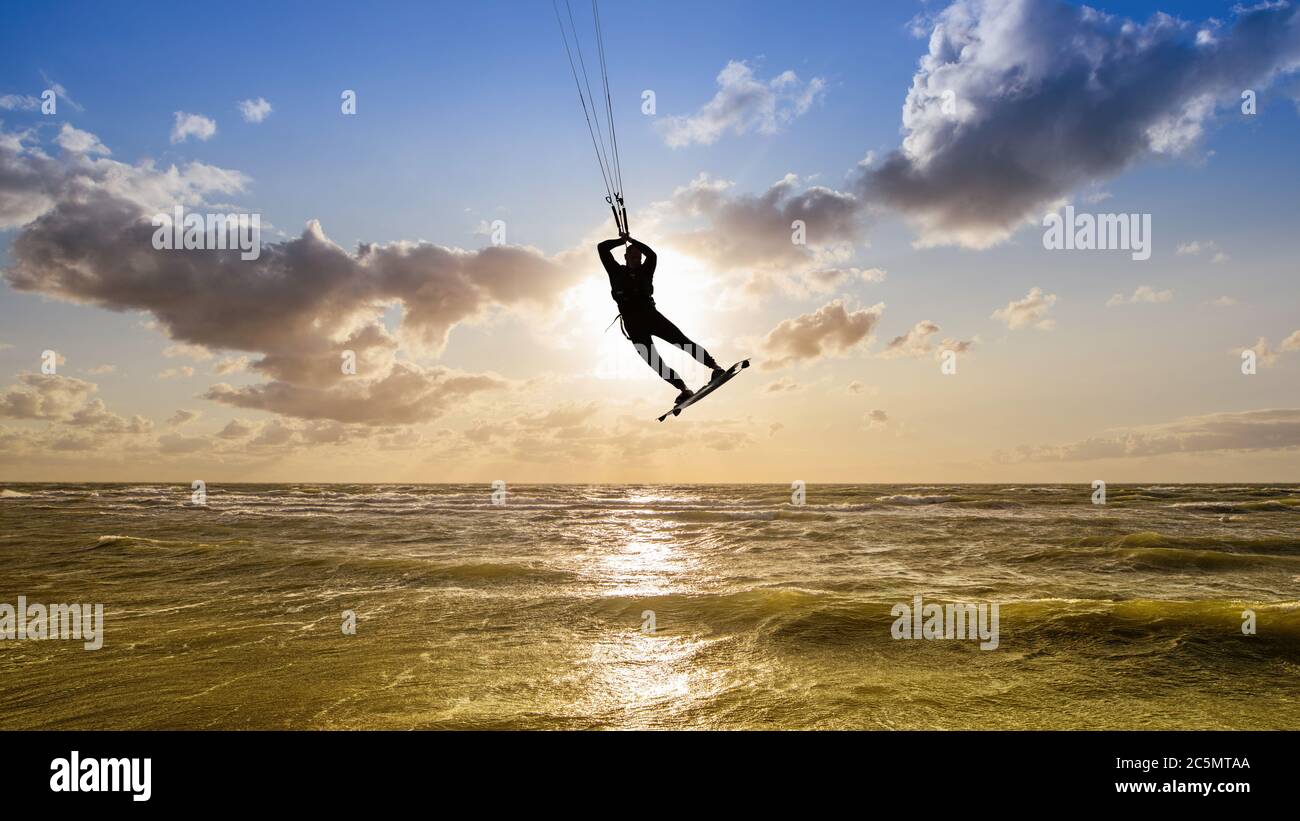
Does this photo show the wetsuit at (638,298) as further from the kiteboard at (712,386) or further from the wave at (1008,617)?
the wave at (1008,617)

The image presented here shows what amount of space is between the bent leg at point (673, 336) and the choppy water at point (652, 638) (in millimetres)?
4656

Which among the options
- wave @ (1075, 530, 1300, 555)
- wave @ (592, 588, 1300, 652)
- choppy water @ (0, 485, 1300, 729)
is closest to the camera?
choppy water @ (0, 485, 1300, 729)

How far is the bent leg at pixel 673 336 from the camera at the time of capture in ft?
28.8

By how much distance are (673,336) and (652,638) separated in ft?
17.0

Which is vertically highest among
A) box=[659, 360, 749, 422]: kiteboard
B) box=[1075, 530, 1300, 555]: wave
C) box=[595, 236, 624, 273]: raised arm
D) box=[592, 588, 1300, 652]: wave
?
box=[595, 236, 624, 273]: raised arm

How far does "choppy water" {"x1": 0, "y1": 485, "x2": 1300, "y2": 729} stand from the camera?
7.07 metres

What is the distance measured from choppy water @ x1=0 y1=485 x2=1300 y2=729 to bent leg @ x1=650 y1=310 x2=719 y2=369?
4656 mm

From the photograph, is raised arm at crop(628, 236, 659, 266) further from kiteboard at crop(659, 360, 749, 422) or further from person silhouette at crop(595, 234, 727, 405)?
kiteboard at crop(659, 360, 749, 422)

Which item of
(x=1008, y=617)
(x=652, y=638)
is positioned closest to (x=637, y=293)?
(x=652, y=638)

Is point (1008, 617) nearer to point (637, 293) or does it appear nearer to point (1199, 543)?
point (637, 293)

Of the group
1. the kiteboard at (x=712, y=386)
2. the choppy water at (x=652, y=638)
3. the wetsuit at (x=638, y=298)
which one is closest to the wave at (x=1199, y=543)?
the choppy water at (x=652, y=638)

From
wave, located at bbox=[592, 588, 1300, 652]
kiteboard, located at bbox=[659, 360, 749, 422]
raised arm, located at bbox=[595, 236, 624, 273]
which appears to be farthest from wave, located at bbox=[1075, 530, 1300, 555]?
raised arm, located at bbox=[595, 236, 624, 273]
